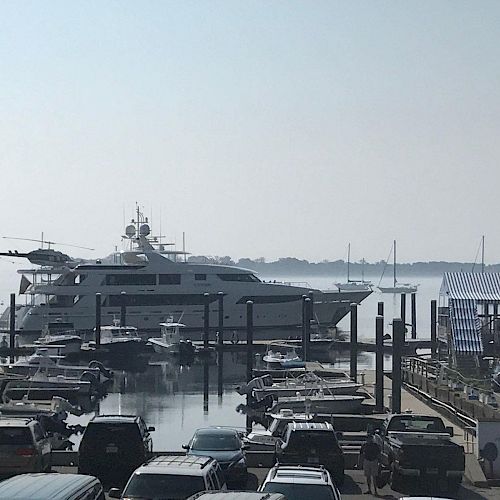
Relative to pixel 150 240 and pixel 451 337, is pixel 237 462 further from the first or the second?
pixel 150 240

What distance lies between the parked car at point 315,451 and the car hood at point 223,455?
0.74 metres

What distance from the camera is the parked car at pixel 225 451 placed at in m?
16.2

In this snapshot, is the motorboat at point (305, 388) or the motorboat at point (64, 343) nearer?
the motorboat at point (305, 388)

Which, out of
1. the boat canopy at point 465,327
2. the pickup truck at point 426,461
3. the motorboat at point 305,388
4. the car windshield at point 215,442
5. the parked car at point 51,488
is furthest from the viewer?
the boat canopy at point 465,327

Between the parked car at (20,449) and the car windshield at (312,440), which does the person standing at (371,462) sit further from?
the parked car at (20,449)

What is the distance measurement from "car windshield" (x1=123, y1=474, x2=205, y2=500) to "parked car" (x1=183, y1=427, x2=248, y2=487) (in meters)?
4.42

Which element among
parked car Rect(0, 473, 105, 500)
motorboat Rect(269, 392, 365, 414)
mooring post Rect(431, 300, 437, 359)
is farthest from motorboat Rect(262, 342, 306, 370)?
parked car Rect(0, 473, 105, 500)

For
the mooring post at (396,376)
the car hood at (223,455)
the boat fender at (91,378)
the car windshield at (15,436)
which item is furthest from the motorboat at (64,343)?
the car windshield at (15,436)

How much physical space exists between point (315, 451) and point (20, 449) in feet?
15.4

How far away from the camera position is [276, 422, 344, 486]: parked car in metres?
16.2

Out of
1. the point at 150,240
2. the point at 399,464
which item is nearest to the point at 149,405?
the point at 399,464

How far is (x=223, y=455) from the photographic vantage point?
1673 centimetres

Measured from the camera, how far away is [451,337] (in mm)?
37688

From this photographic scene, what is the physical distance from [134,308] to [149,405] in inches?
1153
